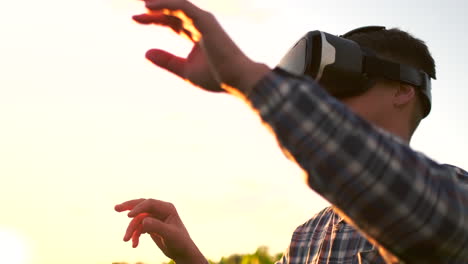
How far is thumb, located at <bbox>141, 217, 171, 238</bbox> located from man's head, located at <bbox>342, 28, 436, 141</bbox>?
1144 millimetres

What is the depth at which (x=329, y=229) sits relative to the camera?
2.89 m

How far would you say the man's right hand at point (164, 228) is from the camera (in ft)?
9.45

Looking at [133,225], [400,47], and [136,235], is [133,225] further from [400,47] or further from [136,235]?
[400,47]

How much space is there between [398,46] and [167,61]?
1914 millimetres

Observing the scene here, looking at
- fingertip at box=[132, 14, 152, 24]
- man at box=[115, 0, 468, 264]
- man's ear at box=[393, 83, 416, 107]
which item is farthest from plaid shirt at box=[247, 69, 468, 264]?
man's ear at box=[393, 83, 416, 107]

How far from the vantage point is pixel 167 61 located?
1.40 metres

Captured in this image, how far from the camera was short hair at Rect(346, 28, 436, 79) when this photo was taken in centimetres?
288

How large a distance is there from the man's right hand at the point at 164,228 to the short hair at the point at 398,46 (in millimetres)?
1371

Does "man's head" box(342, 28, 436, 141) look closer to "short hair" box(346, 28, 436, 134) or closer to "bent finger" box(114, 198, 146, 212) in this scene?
"short hair" box(346, 28, 436, 134)

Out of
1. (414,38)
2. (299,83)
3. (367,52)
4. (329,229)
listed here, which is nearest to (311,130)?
(299,83)

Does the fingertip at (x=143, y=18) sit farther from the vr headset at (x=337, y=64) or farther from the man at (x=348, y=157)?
the vr headset at (x=337, y=64)

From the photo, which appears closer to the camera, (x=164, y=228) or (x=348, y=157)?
(x=348, y=157)

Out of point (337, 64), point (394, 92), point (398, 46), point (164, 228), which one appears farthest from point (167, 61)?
point (398, 46)

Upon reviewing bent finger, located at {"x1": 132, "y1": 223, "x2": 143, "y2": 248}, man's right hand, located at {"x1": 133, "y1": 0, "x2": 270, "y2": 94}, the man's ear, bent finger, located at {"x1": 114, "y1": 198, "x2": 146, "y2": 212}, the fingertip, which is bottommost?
bent finger, located at {"x1": 132, "y1": 223, "x2": 143, "y2": 248}
